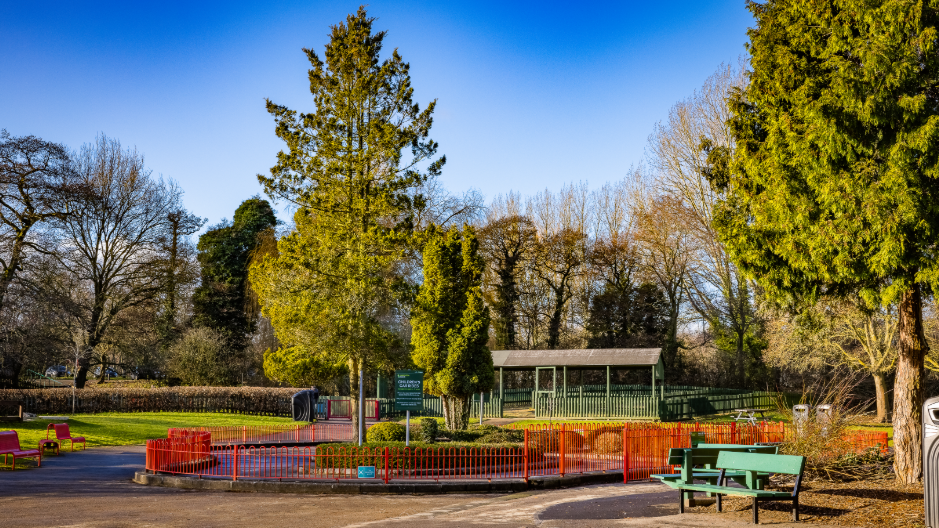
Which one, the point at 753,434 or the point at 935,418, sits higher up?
the point at 935,418

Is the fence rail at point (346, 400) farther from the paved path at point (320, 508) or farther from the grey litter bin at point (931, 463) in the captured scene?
the grey litter bin at point (931, 463)

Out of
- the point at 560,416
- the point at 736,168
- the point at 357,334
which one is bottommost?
the point at 560,416

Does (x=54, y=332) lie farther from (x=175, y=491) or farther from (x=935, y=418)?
(x=935, y=418)

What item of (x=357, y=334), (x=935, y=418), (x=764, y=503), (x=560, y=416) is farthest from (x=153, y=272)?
(x=935, y=418)

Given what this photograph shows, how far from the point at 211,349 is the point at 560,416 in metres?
21.3

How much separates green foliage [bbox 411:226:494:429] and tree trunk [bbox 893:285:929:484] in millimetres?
11454

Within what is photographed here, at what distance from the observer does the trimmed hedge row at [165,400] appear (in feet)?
113

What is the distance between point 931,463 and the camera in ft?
23.5

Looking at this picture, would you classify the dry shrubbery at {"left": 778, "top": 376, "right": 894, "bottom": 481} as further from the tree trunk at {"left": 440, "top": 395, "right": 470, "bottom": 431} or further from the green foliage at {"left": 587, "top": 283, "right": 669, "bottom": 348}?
the green foliage at {"left": 587, "top": 283, "right": 669, "bottom": 348}

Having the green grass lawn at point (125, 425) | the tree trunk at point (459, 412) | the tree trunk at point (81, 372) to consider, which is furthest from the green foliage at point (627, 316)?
the tree trunk at point (81, 372)

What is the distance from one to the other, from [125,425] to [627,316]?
1295 inches

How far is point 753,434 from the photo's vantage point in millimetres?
17750

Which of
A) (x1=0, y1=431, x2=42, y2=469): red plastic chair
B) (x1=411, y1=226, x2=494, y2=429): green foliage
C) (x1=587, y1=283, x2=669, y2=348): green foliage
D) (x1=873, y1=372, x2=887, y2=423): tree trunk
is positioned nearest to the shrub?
(x1=411, y1=226, x2=494, y2=429): green foliage

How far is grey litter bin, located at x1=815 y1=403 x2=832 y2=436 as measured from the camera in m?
12.3
